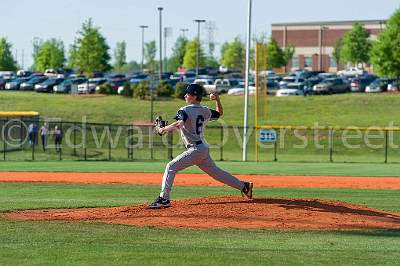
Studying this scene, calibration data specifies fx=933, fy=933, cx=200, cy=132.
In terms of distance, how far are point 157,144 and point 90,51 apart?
1334 inches

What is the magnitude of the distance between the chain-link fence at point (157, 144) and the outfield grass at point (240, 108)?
5.50m

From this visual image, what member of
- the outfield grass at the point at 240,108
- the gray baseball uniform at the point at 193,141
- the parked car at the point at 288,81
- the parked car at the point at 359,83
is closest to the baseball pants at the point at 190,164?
the gray baseball uniform at the point at 193,141

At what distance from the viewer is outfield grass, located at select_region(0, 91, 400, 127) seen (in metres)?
59.3

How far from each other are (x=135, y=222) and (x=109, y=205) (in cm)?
337

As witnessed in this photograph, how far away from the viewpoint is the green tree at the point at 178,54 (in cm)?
12512

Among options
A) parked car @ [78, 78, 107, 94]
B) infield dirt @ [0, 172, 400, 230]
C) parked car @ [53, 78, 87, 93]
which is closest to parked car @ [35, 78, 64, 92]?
parked car @ [53, 78, 87, 93]

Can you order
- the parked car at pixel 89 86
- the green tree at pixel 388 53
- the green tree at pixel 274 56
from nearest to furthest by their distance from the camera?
the green tree at pixel 388 53 → the parked car at pixel 89 86 → the green tree at pixel 274 56

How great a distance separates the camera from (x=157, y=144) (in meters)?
46.7

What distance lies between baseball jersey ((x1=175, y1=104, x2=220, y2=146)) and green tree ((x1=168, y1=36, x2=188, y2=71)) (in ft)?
356

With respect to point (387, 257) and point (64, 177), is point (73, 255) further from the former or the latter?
point (64, 177)

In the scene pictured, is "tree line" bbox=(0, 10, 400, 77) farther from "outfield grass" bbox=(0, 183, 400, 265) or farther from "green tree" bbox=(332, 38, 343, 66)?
"outfield grass" bbox=(0, 183, 400, 265)

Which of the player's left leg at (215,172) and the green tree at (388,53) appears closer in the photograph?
the player's left leg at (215,172)

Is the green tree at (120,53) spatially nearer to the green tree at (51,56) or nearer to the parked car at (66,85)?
the green tree at (51,56)

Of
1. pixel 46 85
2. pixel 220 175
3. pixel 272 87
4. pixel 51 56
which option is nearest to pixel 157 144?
pixel 272 87
